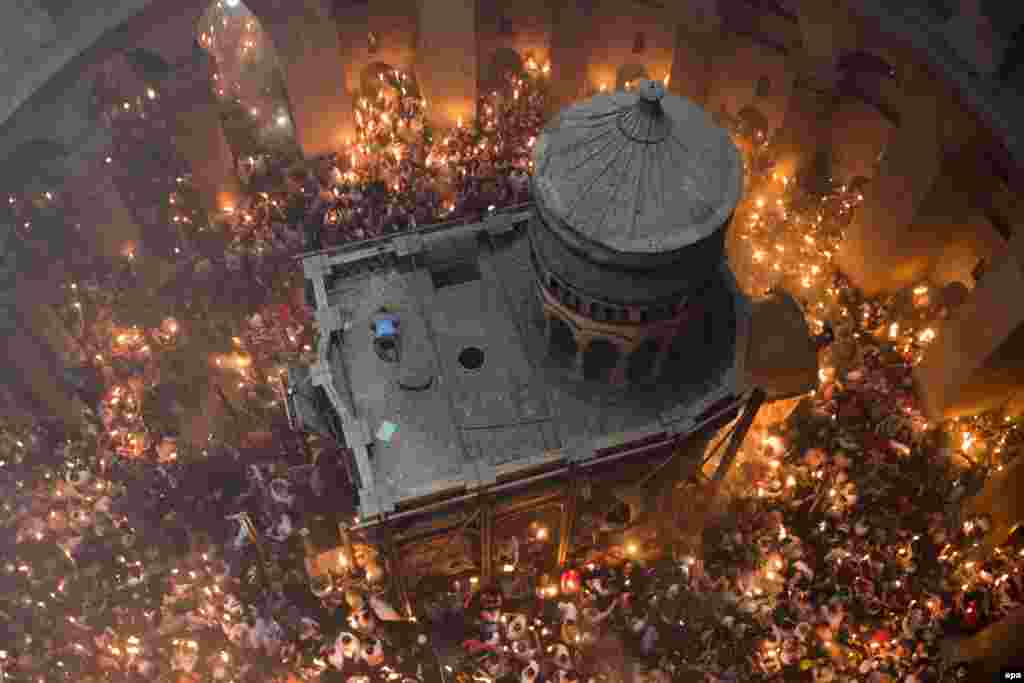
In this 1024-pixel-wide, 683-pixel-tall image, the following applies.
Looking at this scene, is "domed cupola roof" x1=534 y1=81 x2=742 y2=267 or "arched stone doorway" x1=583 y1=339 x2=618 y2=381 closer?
"domed cupola roof" x1=534 y1=81 x2=742 y2=267

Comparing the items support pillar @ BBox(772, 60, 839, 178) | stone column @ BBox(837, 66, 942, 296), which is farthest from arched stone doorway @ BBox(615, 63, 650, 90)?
stone column @ BBox(837, 66, 942, 296)

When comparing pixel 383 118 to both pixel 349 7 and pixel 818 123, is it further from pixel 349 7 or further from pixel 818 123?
pixel 818 123

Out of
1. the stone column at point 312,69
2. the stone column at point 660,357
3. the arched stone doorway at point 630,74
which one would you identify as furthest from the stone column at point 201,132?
the stone column at point 660,357

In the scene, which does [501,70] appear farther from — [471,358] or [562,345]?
[471,358]

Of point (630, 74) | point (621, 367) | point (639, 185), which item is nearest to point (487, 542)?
point (621, 367)

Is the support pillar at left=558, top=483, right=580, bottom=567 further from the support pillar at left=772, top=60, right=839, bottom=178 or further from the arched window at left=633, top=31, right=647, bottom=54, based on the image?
the arched window at left=633, top=31, right=647, bottom=54

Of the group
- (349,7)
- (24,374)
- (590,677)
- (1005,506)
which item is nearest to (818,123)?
(1005,506)

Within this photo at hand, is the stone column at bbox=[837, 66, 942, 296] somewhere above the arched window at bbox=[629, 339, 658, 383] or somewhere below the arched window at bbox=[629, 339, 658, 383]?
above
